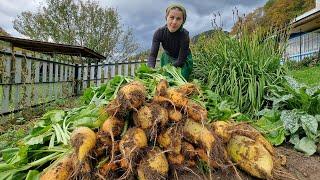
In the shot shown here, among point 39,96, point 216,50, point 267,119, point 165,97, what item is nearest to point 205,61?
point 216,50

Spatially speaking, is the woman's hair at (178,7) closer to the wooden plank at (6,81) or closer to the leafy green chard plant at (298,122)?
the leafy green chard plant at (298,122)

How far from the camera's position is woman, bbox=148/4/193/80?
4188 millimetres

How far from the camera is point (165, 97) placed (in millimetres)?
2264

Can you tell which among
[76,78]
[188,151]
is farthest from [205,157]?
[76,78]

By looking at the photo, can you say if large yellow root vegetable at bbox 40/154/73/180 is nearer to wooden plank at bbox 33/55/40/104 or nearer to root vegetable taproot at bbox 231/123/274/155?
root vegetable taproot at bbox 231/123/274/155

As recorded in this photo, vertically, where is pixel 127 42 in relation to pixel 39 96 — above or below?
above

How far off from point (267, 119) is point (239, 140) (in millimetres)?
924

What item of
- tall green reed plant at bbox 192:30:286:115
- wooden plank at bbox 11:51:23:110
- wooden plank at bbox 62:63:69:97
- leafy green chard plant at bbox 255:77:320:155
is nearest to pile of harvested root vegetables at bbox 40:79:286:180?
leafy green chard plant at bbox 255:77:320:155

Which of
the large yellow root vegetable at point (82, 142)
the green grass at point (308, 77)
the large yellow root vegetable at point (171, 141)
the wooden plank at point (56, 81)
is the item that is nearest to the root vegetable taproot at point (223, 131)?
the large yellow root vegetable at point (171, 141)

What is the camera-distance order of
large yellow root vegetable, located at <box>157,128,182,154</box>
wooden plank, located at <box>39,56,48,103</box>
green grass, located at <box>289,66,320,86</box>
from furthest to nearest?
wooden plank, located at <box>39,56,48,103</box>, green grass, located at <box>289,66,320,86</box>, large yellow root vegetable, located at <box>157,128,182,154</box>

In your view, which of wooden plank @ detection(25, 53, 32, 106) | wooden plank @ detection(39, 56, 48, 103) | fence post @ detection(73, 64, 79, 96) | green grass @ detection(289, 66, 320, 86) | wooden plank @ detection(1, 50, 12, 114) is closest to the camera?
wooden plank @ detection(1, 50, 12, 114)

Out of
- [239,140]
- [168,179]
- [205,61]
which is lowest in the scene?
[168,179]

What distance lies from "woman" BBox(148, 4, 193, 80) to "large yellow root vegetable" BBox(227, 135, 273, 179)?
226cm

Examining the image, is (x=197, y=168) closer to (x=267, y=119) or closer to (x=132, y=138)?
(x=132, y=138)
